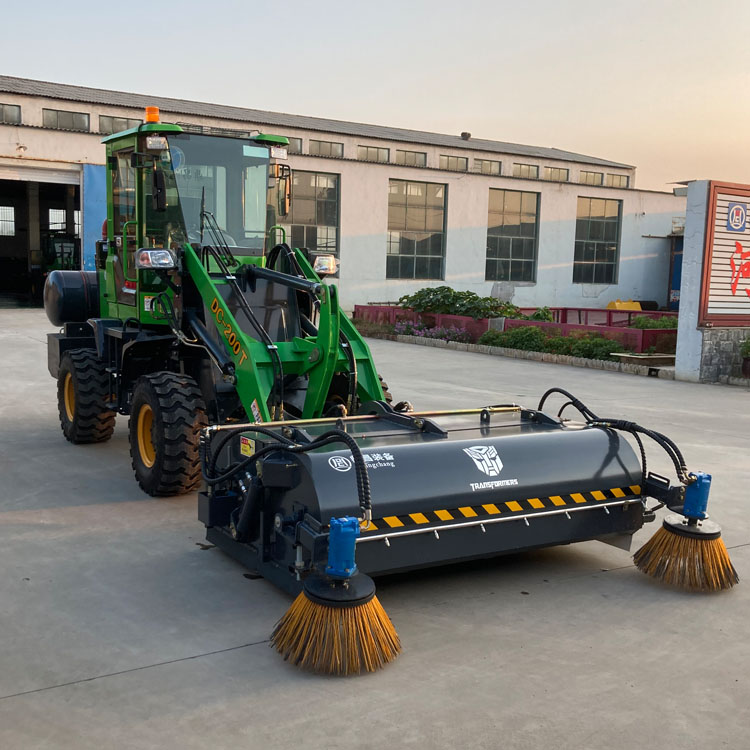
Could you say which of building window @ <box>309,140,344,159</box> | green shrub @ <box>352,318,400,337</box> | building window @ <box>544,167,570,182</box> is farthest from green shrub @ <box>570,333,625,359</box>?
building window @ <box>544,167,570,182</box>

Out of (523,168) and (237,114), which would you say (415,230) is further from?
(523,168)

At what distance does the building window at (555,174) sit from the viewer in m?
44.6

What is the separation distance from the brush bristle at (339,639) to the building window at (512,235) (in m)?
34.3

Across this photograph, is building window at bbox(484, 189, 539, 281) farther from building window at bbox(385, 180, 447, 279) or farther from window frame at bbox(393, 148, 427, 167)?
window frame at bbox(393, 148, 427, 167)

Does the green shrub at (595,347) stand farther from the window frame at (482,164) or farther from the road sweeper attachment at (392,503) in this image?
the window frame at (482,164)

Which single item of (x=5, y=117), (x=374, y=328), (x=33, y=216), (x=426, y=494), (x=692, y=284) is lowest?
(x=374, y=328)

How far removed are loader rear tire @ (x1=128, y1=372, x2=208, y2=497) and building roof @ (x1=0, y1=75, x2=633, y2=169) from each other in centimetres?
2571

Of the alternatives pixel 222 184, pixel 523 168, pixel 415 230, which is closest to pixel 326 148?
pixel 415 230

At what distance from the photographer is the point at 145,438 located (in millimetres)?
7148

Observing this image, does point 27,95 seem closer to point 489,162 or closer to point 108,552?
point 489,162

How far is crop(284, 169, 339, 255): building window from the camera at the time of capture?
32812mm

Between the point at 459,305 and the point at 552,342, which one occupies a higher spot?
the point at 459,305

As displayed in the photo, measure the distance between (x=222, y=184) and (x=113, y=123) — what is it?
85.6 feet

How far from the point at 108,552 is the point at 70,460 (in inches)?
109
